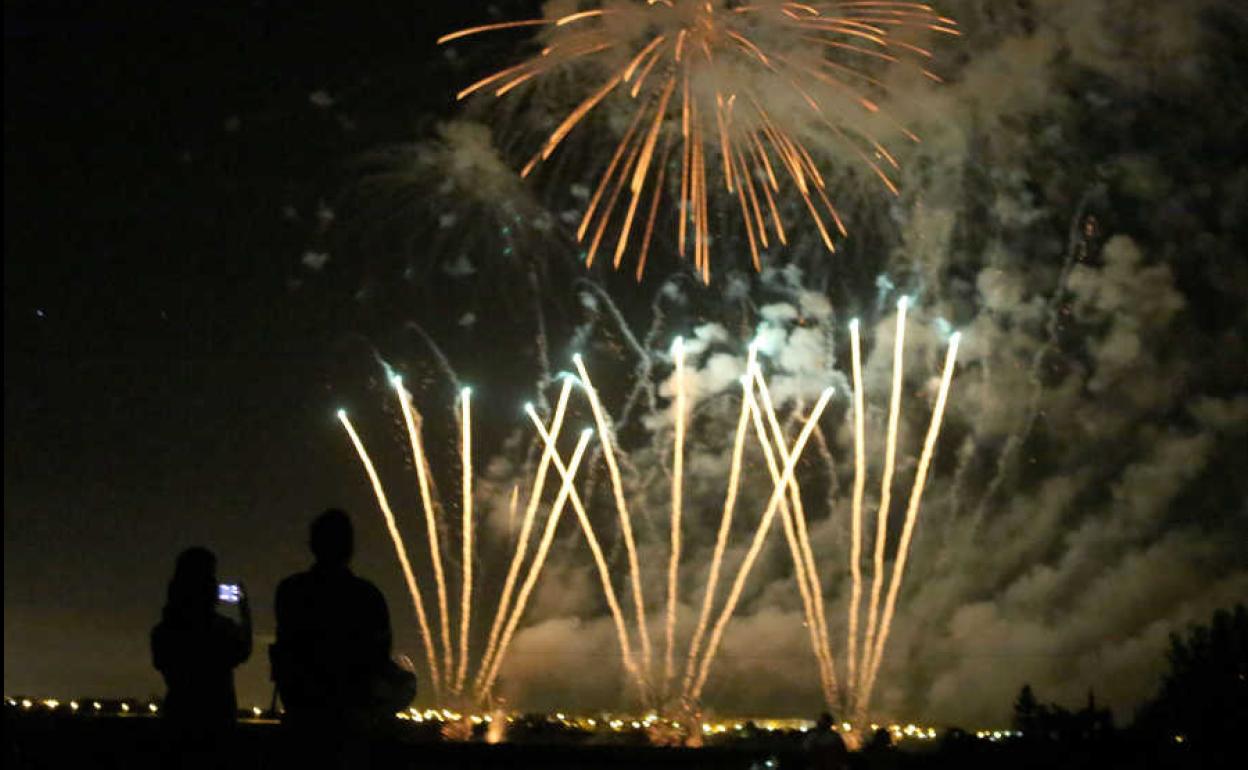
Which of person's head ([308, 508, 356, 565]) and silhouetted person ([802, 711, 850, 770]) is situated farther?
silhouetted person ([802, 711, 850, 770])

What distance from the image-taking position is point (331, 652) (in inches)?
177

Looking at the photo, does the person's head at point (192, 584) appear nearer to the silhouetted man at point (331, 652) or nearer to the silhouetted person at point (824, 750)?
the silhouetted man at point (331, 652)

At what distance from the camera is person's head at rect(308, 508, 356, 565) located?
4.64 meters

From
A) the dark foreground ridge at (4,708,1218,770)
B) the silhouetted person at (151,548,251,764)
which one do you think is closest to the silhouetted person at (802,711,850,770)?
the dark foreground ridge at (4,708,1218,770)

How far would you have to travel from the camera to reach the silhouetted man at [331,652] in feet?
14.8

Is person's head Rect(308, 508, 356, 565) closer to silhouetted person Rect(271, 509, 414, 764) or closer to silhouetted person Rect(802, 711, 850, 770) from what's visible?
silhouetted person Rect(271, 509, 414, 764)

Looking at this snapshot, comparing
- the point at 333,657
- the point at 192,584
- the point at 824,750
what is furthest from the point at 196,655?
the point at 824,750

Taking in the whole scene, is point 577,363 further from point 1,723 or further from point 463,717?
point 1,723

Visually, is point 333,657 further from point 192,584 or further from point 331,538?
point 192,584

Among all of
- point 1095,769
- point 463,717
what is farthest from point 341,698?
point 463,717

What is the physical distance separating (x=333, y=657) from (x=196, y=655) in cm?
74

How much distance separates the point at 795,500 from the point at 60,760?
58.9ft

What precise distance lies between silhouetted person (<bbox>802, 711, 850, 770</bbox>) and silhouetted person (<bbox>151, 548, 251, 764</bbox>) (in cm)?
331

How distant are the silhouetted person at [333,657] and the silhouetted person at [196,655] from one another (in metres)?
0.52
